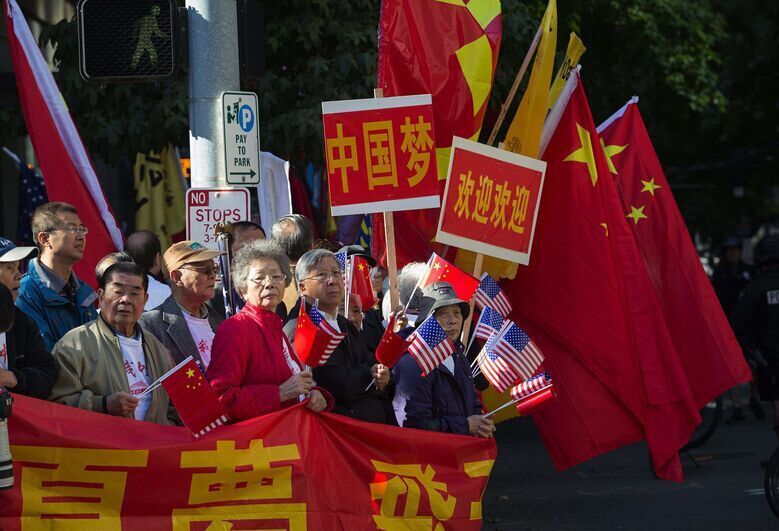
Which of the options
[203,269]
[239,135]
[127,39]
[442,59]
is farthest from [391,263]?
[127,39]

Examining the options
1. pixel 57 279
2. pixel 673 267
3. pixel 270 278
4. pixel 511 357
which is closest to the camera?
pixel 270 278

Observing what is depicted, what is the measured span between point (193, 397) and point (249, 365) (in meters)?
0.45

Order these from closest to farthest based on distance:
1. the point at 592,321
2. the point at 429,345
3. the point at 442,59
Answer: the point at 429,345
the point at 592,321
the point at 442,59

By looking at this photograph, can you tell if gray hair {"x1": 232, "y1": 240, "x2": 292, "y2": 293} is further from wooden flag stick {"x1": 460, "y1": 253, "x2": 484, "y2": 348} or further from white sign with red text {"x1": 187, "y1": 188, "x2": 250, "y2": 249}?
white sign with red text {"x1": 187, "y1": 188, "x2": 250, "y2": 249}

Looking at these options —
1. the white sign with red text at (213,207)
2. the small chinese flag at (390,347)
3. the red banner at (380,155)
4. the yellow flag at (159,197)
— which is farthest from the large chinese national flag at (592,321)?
the yellow flag at (159,197)

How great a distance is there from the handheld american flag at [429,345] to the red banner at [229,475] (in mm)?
353

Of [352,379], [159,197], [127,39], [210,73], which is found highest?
[127,39]

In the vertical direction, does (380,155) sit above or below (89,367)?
above

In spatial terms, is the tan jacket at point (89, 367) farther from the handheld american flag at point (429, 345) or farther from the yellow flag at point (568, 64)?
the yellow flag at point (568, 64)

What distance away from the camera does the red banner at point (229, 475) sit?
18.7 feet

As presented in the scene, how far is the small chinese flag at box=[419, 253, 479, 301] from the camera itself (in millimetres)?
7410

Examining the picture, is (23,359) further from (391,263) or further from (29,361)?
(391,263)

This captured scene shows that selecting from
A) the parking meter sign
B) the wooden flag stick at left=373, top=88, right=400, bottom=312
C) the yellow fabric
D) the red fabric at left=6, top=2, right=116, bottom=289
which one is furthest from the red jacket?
the yellow fabric

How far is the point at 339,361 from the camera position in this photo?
6.55 m
